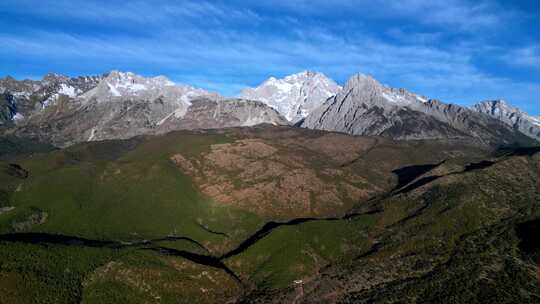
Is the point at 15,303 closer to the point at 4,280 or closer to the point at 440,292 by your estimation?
the point at 4,280

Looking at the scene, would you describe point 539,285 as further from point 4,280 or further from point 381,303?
point 4,280

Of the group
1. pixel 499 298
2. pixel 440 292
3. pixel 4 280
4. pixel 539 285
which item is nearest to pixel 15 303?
pixel 4 280

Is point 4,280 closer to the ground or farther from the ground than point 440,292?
closer to the ground

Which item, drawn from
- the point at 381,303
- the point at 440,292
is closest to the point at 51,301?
the point at 381,303

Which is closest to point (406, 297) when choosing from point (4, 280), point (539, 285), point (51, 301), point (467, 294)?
point (467, 294)

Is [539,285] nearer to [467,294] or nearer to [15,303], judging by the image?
[467,294]

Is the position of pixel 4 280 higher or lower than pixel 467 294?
lower

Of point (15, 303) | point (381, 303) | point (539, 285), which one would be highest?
point (539, 285)
